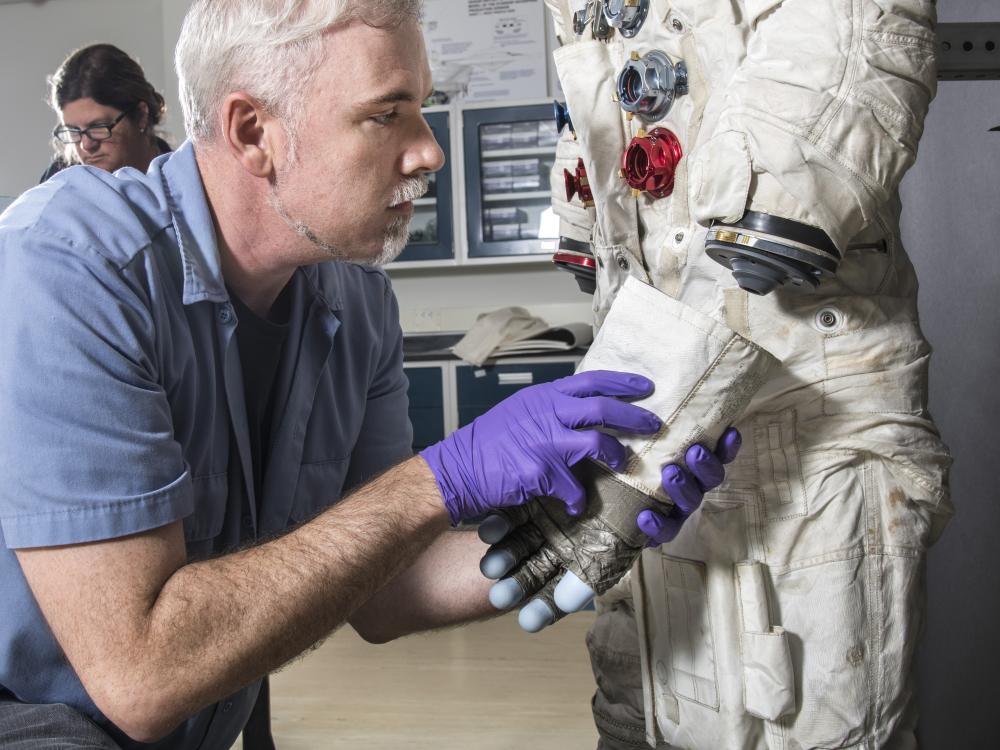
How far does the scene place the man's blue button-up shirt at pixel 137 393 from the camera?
0.86m

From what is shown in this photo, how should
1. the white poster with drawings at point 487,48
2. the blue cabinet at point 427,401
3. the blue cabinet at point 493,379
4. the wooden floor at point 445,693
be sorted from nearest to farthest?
the wooden floor at point 445,693 → the blue cabinet at point 493,379 → the blue cabinet at point 427,401 → the white poster with drawings at point 487,48

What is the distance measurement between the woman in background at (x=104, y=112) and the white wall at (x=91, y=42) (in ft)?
6.58

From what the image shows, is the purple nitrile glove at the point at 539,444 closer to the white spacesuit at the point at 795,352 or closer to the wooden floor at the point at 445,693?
the white spacesuit at the point at 795,352

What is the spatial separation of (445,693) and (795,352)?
1578 mm

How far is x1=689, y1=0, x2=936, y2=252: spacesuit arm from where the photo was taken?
0.90m

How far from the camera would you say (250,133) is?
1104 mm

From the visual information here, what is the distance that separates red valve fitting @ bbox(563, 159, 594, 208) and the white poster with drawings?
2.77 meters

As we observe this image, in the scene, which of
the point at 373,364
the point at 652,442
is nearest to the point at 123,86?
the point at 373,364

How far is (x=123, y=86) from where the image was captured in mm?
2262

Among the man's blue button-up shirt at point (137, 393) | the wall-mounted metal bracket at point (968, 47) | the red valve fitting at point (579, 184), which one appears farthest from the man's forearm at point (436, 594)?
the wall-mounted metal bracket at point (968, 47)

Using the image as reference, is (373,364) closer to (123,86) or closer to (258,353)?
(258,353)

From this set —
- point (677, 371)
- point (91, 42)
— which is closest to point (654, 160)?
point (677, 371)

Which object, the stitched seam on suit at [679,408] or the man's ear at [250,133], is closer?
the stitched seam on suit at [679,408]

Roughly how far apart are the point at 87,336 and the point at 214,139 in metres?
0.34
